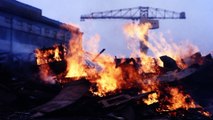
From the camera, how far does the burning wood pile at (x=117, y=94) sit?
14582 mm

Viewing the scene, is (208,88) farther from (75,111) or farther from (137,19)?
(137,19)

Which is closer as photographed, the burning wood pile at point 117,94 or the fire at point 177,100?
the burning wood pile at point 117,94

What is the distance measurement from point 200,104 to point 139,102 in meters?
3.24

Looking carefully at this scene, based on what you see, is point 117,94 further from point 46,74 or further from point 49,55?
point 49,55

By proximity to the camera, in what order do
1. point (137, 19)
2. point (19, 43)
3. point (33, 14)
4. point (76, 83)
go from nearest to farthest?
point (76, 83) < point (19, 43) < point (33, 14) < point (137, 19)

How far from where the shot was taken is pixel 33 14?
116 feet

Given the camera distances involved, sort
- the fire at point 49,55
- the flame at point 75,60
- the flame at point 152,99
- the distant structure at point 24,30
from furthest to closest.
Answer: the distant structure at point 24,30, the fire at point 49,55, the flame at point 75,60, the flame at point 152,99

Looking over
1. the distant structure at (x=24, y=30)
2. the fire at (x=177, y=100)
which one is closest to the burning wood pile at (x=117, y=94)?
the fire at (x=177, y=100)

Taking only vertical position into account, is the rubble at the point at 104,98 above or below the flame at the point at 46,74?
below

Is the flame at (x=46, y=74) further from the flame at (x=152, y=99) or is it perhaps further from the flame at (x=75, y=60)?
the flame at (x=152, y=99)

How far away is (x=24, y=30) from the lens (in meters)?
32.6

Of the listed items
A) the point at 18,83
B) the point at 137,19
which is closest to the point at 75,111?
the point at 18,83

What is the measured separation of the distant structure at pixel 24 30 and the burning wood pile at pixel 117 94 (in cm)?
1150

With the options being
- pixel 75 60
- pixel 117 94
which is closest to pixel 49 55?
pixel 75 60
